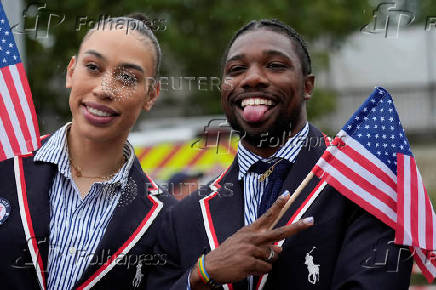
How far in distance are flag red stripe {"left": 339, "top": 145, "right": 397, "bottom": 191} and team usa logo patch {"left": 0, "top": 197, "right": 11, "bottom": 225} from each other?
1649mm

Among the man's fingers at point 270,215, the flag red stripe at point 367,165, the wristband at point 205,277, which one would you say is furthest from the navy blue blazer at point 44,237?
the flag red stripe at point 367,165

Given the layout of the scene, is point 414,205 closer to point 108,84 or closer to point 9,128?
point 108,84

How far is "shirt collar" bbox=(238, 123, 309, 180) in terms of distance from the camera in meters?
3.16

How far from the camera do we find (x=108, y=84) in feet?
11.3

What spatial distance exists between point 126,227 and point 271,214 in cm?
94

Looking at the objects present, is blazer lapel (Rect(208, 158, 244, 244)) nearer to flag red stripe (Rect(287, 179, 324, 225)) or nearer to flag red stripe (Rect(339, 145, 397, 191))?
flag red stripe (Rect(287, 179, 324, 225))

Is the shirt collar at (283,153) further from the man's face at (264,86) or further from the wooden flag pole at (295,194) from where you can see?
the wooden flag pole at (295,194)

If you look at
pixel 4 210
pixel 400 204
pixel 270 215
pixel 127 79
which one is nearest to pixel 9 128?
pixel 4 210

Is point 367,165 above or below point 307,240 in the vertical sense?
above

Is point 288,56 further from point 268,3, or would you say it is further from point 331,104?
point 331,104

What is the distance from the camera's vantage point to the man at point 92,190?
10.8 feet

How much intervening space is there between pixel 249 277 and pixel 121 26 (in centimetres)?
150

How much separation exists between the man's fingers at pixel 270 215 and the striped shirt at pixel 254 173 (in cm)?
29

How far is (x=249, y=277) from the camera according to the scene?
9.89ft
